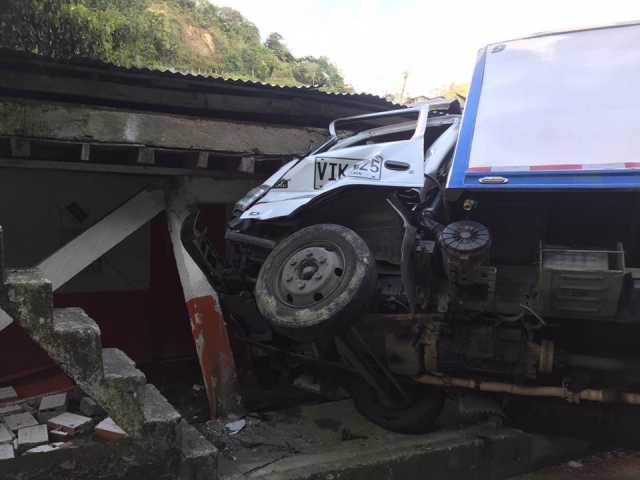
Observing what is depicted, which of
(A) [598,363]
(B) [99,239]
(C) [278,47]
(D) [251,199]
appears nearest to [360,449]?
(A) [598,363]

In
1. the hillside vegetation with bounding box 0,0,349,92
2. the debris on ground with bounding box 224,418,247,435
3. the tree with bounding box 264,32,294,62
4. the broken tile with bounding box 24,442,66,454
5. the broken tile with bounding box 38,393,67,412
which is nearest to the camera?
the broken tile with bounding box 24,442,66,454

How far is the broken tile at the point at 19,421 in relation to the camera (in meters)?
4.11

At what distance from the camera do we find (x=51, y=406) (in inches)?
179

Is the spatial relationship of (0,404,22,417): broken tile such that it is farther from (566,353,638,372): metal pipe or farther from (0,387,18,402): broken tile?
(566,353,638,372): metal pipe

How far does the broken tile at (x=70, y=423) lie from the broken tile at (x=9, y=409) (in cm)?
42

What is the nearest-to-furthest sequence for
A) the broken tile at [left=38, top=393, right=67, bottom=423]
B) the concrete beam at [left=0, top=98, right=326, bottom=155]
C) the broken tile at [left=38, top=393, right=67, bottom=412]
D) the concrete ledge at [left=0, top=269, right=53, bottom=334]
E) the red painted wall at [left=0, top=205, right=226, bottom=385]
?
the concrete ledge at [left=0, top=269, right=53, bottom=334] → the broken tile at [left=38, top=393, right=67, bottom=423] → the broken tile at [left=38, top=393, right=67, bottom=412] → the concrete beam at [left=0, top=98, right=326, bottom=155] → the red painted wall at [left=0, top=205, right=226, bottom=385]

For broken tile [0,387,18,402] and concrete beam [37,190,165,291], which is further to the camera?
concrete beam [37,190,165,291]

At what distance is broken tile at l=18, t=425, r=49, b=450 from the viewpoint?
3.74m

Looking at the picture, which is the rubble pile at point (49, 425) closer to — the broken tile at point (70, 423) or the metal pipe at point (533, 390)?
the broken tile at point (70, 423)

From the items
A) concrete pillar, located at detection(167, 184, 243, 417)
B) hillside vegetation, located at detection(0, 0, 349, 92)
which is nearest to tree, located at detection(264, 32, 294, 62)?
hillside vegetation, located at detection(0, 0, 349, 92)

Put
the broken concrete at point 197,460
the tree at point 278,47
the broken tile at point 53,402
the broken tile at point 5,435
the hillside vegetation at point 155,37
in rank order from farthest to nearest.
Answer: the tree at point 278,47
the hillside vegetation at point 155,37
the broken tile at point 53,402
the broken concrete at point 197,460
the broken tile at point 5,435

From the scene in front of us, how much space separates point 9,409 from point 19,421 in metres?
0.41

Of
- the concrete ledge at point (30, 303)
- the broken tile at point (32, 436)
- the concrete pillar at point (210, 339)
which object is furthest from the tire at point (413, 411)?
the concrete ledge at point (30, 303)

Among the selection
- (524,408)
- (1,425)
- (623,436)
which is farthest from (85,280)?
(623,436)
